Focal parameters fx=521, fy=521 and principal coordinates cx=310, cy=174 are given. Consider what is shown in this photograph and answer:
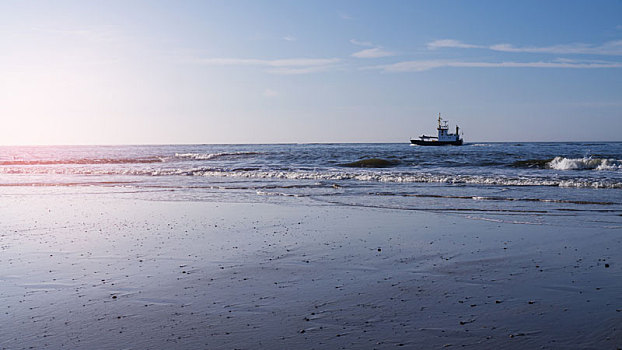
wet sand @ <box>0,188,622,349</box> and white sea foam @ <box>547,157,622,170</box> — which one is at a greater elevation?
white sea foam @ <box>547,157,622,170</box>

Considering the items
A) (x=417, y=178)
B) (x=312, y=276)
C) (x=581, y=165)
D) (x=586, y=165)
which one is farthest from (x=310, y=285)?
(x=581, y=165)

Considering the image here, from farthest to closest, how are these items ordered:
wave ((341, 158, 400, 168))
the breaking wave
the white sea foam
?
wave ((341, 158, 400, 168)) < the white sea foam < the breaking wave

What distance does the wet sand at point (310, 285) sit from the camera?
4383 mm

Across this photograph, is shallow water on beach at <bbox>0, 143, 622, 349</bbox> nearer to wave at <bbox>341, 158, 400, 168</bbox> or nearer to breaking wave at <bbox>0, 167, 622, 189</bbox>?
breaking wave at <bbox>0, 167, 622, 189</bbox>

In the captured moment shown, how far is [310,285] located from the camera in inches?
234

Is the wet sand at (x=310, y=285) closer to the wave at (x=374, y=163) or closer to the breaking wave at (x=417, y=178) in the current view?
the breaking wave at (x=417, y=178)

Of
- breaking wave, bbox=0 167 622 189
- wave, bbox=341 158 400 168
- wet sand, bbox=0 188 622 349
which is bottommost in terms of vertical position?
wet sand, bbox=0 188 622 349

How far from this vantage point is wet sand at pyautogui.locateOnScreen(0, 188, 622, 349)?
4383mm

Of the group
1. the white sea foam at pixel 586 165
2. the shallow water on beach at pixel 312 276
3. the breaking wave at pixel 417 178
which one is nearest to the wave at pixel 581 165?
the white sea foam at pixel 586 165

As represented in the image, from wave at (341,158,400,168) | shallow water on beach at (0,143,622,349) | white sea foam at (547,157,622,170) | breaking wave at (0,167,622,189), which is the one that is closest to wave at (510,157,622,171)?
white sea foam at (547,157,622,170)

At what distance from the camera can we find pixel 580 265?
268 inches

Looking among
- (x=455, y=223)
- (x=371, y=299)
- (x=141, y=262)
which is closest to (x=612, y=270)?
(x=371, y=299)

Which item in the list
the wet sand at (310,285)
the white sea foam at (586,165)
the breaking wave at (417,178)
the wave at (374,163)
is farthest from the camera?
the wave at (374,163)

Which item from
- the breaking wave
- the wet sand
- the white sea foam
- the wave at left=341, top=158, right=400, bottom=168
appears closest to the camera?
the wet sand
